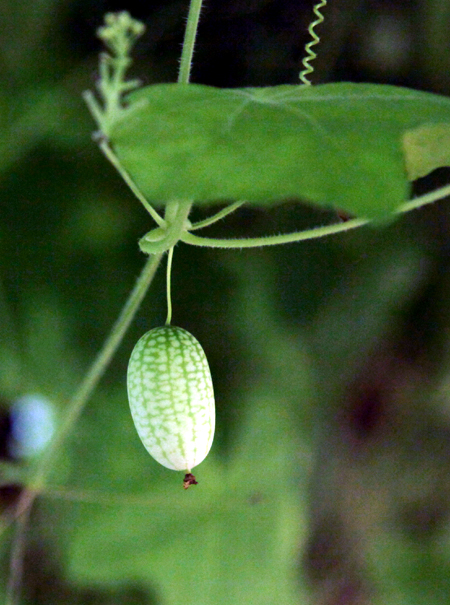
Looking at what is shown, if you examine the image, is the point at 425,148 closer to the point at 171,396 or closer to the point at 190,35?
the point at 190,35

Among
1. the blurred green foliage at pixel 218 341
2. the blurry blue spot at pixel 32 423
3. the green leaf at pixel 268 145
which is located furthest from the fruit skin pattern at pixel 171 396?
the blurry blue spot at pixel 32 423

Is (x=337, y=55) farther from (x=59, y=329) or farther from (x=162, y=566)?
(x=162, y=566)

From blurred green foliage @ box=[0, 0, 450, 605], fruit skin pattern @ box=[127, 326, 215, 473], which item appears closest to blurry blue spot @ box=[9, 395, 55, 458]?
blurred green foliage @ box=[0, 0, 450, 605]

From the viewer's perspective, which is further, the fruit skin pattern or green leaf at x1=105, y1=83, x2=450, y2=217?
the fruit skin pattern

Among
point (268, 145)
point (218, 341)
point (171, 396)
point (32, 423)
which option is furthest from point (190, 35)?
point (32, 423)

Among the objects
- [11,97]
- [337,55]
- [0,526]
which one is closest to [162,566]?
[0,526]

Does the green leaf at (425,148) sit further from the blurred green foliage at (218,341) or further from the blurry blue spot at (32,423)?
the blurry blue spot at (32,423)

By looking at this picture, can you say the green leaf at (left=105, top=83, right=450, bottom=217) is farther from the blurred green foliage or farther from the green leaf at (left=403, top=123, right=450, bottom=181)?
the blurred green foliage
